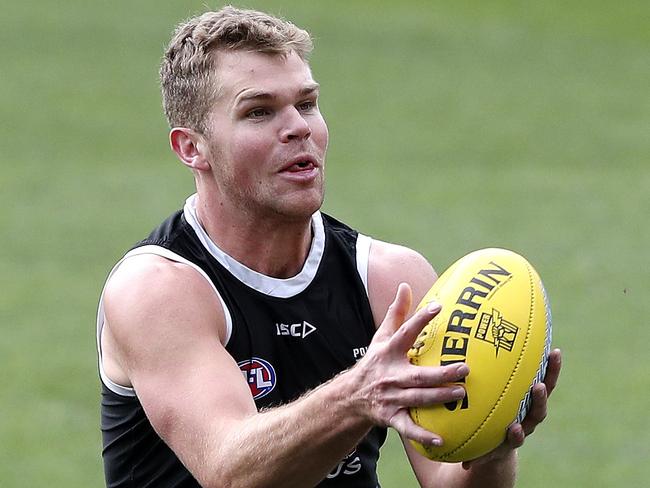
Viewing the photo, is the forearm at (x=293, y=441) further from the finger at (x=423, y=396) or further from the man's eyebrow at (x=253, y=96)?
the man's eyebrow at (x=253, y=96)

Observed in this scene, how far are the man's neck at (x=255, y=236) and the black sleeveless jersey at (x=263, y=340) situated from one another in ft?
0.17

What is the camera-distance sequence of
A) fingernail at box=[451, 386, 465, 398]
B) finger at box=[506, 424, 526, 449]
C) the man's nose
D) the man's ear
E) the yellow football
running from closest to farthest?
fingernail at box=[451, 386, 465, 398], the yellow football, finger at box=[506, 424, 526, 449], the man's nose, the man's ear

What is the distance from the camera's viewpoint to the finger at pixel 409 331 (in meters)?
4.63

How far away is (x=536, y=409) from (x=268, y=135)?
151 cm

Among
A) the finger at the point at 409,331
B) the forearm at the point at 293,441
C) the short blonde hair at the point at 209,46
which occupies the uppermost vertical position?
the short blonde hair at the point at 209,46

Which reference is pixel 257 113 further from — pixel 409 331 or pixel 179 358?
pixel 409 331

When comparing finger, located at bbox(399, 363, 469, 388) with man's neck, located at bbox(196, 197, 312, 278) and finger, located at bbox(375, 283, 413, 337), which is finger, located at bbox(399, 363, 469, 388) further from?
man's neck, located at bbox(196, 197, 312, 278)

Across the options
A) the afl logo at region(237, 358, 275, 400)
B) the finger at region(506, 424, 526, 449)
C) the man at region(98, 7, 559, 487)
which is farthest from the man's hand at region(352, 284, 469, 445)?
the afl logo at region(237, 358, 275, 400)

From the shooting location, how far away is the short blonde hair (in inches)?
232

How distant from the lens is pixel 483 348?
4898 mm

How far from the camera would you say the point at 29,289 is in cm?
1572

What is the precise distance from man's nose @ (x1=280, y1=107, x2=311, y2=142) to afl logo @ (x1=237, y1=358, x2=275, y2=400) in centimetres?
89

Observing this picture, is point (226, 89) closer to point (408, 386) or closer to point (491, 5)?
point (408, 386)

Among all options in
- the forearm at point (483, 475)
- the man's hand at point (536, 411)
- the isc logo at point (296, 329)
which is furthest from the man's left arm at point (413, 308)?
the isc logo at point (296, 329)
